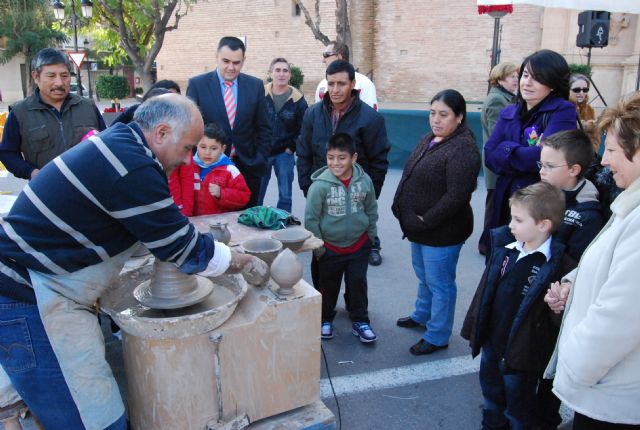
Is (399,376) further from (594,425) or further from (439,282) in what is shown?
(594,425)

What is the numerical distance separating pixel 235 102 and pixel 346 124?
0.97 meters

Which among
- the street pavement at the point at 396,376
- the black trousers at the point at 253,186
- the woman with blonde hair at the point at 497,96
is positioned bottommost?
the street pavement at the point at 396,376

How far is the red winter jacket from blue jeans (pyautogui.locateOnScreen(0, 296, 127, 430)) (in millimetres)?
1518

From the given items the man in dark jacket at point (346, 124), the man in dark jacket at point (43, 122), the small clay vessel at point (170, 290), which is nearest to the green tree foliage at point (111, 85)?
the man in dark jacket at point (43, 122)

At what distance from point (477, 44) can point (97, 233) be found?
17.6 meters

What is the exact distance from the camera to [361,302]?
3.36 metres

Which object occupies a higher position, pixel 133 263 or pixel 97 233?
pixel 97 233

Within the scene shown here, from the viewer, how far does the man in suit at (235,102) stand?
3918 mm

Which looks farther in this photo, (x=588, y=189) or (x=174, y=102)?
(x=588, y=189)

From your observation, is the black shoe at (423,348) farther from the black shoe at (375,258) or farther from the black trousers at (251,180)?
the black trousers at (251,180)

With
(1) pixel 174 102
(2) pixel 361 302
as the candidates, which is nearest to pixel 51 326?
(1) pixel 174 102

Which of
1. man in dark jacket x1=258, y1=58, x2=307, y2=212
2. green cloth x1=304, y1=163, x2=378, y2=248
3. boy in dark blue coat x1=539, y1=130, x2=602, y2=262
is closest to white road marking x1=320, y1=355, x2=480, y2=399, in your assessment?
green cloth x1=304, y1=163, x2=378, y2=248

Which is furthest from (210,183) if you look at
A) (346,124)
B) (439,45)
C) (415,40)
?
(415,40)

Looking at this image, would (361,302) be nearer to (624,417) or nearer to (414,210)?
(414,210)
